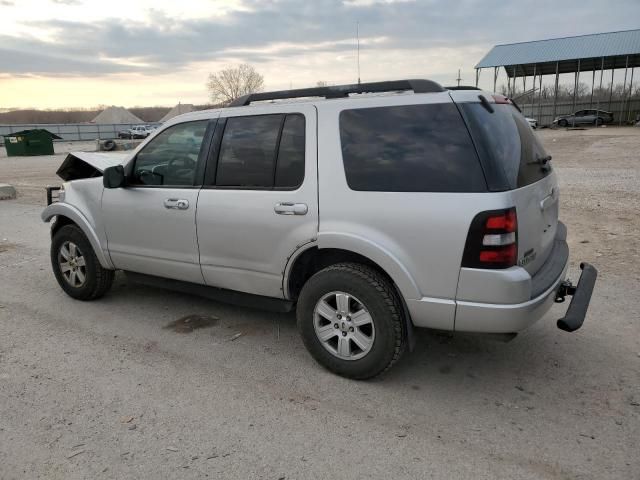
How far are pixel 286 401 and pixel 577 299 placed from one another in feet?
6.67

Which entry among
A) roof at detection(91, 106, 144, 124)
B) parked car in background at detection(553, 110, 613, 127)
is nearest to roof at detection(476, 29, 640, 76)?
parked car in background at detection(553, 110, 613, 127)

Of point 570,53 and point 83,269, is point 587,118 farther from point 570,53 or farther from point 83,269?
point 83,269

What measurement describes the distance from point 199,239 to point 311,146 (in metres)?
1.23

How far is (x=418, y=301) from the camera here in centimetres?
319

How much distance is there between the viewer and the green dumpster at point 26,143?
32781 mm

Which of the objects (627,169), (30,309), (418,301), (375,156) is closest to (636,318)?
(418,301)

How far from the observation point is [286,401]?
3.33 m

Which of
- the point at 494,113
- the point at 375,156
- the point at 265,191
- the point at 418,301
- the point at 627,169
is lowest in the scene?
the point at 627,169

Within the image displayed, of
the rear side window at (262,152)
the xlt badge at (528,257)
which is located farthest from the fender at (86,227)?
the xlt badge at (528,257)

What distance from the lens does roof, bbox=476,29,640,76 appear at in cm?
4219

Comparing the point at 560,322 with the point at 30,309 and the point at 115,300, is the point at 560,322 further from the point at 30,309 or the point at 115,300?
the point at 30,309

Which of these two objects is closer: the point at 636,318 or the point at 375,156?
the point at 375,156

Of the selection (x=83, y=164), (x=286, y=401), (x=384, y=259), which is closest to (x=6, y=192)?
(x=83, y=164)

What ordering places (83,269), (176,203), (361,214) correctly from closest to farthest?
1. (361,214)
2. (176,203)
3. (83,269)
